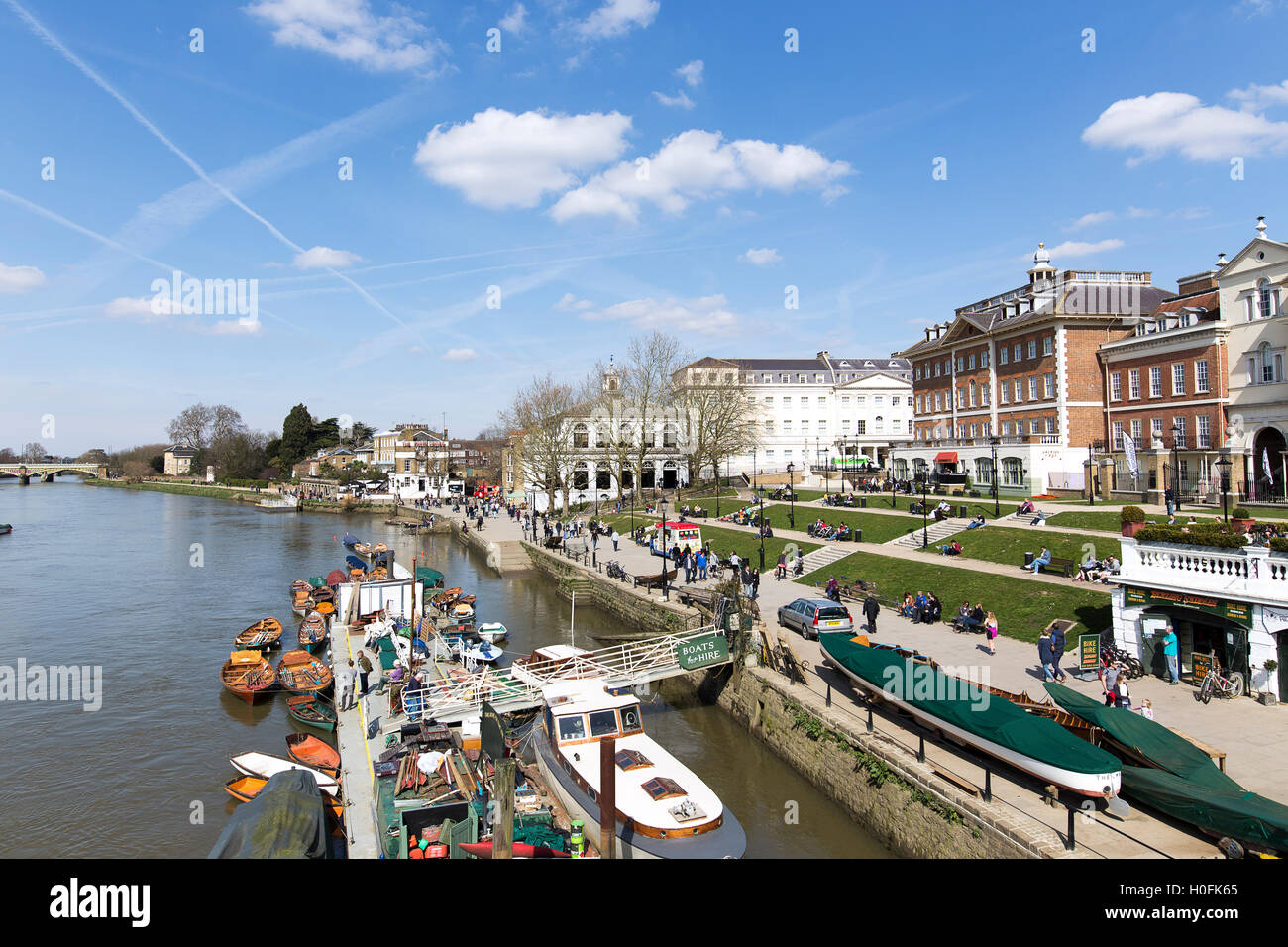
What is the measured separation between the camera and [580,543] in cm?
5359

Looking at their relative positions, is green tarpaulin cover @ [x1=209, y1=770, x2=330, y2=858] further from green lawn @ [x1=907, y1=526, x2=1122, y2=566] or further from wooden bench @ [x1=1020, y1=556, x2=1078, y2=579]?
green lawn @ [x1=907, y1=526, x2=1122, y2=566]

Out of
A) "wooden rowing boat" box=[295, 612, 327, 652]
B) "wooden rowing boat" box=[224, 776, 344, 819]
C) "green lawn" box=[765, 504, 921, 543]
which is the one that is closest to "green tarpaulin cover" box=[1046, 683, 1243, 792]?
"wooden rowing boat" box=[224, 776, 344, 819]

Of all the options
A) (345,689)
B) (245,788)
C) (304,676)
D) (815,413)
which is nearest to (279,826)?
(245,788)

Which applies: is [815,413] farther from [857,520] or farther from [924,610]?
[924,610]

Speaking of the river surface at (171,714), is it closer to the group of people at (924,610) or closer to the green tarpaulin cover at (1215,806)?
the green tarpaulin cover at (1215,806)

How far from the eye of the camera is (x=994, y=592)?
26828mm

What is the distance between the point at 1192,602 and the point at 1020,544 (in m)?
13.2

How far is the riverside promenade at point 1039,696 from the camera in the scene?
1200 centimetres

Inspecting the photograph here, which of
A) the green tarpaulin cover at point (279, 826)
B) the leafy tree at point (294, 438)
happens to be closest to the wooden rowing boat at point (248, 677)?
the green tarpaulin cover at point (279, 826)

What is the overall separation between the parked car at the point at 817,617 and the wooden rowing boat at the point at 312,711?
1600 centimetres
